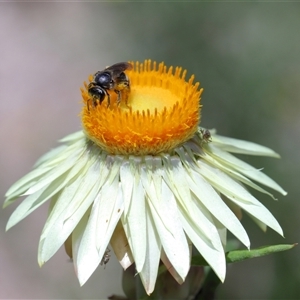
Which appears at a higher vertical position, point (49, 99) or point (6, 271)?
point (49, 99)

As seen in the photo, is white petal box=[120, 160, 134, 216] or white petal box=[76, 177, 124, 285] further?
white petal box=[120, 160, 134, 216]

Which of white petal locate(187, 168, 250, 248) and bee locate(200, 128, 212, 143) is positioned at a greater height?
bee locate(200, 128, 212, 143)

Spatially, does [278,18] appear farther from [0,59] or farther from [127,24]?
[0,59]

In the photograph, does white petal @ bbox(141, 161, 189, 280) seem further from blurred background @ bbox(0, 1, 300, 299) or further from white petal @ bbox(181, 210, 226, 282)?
blurred background @ bbox(0, 1, 300, 299)

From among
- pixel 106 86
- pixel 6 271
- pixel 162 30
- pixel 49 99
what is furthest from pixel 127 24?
pixel 106 86

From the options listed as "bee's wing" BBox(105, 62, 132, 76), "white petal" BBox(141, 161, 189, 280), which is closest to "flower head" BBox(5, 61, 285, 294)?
"white petal" BBox(141, 161, 189, 280)

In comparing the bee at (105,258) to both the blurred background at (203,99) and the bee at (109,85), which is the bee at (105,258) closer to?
the bee at (109,85)

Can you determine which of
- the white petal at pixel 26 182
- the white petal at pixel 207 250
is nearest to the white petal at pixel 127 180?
the white petal at pixel 207 250
